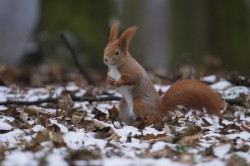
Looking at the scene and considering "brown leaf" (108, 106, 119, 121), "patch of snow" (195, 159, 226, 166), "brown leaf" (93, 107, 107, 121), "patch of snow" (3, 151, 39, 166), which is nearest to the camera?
"patch of snow" (3, 151, 39, 166)

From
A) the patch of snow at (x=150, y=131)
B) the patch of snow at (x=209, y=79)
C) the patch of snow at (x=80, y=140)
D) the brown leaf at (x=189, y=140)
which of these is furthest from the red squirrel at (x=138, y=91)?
the patch of snow at (x=209, y=79)

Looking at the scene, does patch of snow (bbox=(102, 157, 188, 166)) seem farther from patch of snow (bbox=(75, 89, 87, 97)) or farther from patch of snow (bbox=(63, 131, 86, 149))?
patch of snow (bbox=(75, 89, 87, 97))

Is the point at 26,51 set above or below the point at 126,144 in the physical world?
above

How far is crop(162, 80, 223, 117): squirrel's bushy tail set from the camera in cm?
395

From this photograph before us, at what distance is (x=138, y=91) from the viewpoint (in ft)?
13.6

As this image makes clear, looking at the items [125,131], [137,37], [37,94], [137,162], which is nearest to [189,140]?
[125,131]

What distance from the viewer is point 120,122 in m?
4.17

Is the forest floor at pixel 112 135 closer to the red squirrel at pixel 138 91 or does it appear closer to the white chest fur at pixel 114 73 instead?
the red squirrel at pixel 138 91

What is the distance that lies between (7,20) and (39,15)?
241 inches

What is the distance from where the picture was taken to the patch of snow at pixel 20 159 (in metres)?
2.73

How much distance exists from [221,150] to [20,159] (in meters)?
1.46

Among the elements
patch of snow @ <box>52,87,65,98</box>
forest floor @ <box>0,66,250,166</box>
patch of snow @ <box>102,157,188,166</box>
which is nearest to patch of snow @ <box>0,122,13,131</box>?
forest floor @ <box>0,66,250,166</box>

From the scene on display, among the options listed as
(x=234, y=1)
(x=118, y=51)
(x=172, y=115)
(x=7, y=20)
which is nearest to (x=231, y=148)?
(x=172, y=115)

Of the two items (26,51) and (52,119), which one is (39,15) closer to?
(26,51)
